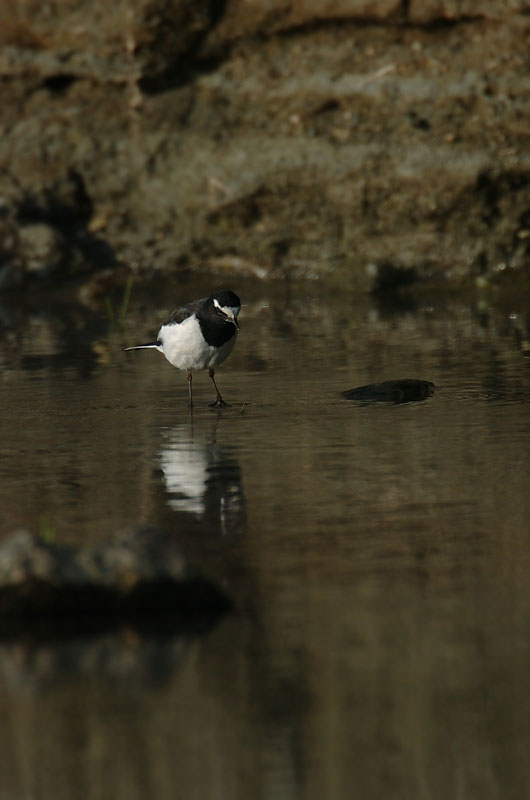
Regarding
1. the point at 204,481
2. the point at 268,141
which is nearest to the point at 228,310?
the point at 204,481

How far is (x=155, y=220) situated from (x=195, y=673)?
12763 mm

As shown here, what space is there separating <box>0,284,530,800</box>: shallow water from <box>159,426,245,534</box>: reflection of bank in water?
23 mm

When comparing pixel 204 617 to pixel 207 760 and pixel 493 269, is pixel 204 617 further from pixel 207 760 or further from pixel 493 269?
pixel 493 269

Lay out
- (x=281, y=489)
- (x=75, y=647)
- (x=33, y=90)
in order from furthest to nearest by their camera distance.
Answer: (x=33, y=90) → (x=281, y=489) → (x=75, y=647)

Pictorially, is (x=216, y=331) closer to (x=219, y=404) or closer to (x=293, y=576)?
(x=219, y=404)

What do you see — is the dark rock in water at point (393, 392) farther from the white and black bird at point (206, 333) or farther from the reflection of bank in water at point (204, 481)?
the reflection of bank in water at point (204, 481)

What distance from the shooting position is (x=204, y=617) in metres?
4.92

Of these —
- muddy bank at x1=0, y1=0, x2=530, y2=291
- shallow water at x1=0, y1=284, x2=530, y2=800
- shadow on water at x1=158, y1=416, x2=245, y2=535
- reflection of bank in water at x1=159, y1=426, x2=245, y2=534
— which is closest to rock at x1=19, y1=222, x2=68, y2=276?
muddy bank at x1=0, y1=0, x2=530, y2=291

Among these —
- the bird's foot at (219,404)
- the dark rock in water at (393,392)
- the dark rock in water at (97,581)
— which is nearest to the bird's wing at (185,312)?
the bird's foot at (219,404)

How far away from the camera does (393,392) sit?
917 centimetres

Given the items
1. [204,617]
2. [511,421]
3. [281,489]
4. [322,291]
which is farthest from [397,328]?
[204,617]

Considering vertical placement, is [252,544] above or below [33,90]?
below

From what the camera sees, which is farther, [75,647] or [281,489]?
[281,489]

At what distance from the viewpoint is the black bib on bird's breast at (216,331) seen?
9.43 metres
